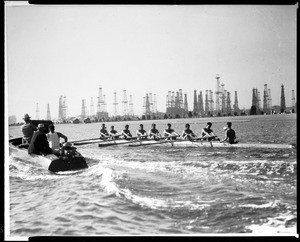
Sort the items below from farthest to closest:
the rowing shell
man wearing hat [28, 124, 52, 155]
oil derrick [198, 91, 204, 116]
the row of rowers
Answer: the row of rowers
the rowing shell
oil derrick [198, 91, 204, 116]
man wearing hat [28, 124, 52, 155]

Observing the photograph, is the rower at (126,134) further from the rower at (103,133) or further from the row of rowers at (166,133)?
the rower at (103,133)

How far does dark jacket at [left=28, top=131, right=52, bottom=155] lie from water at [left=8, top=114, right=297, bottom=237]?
1.50 feet

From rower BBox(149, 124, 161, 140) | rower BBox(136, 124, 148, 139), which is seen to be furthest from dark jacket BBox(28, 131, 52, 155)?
rower BBox(149, 124, 161, 140)

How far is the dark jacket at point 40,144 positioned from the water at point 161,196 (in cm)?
46

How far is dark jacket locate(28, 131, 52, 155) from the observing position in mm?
7215

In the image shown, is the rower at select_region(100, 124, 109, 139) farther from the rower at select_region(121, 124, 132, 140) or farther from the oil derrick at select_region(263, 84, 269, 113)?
the oil derrick at select_region(263, 84, 269, 113)

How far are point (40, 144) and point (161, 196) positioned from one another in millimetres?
2857

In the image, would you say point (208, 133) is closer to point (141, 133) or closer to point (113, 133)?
point (141, 133)

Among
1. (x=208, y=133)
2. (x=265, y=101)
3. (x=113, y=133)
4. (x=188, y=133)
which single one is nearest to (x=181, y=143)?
(x=188, y=133)

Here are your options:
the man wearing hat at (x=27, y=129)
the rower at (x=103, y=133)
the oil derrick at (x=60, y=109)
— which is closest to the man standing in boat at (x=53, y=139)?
the oil derrick at (x=60, y=109)

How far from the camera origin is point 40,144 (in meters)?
7.28

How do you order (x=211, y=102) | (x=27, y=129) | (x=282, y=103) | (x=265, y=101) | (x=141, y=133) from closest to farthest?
(x=282, y=103), (x=265, y=101), (x=211, y=102), (x=27, y=129), (x=141, y=133)

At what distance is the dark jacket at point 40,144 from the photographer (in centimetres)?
721
